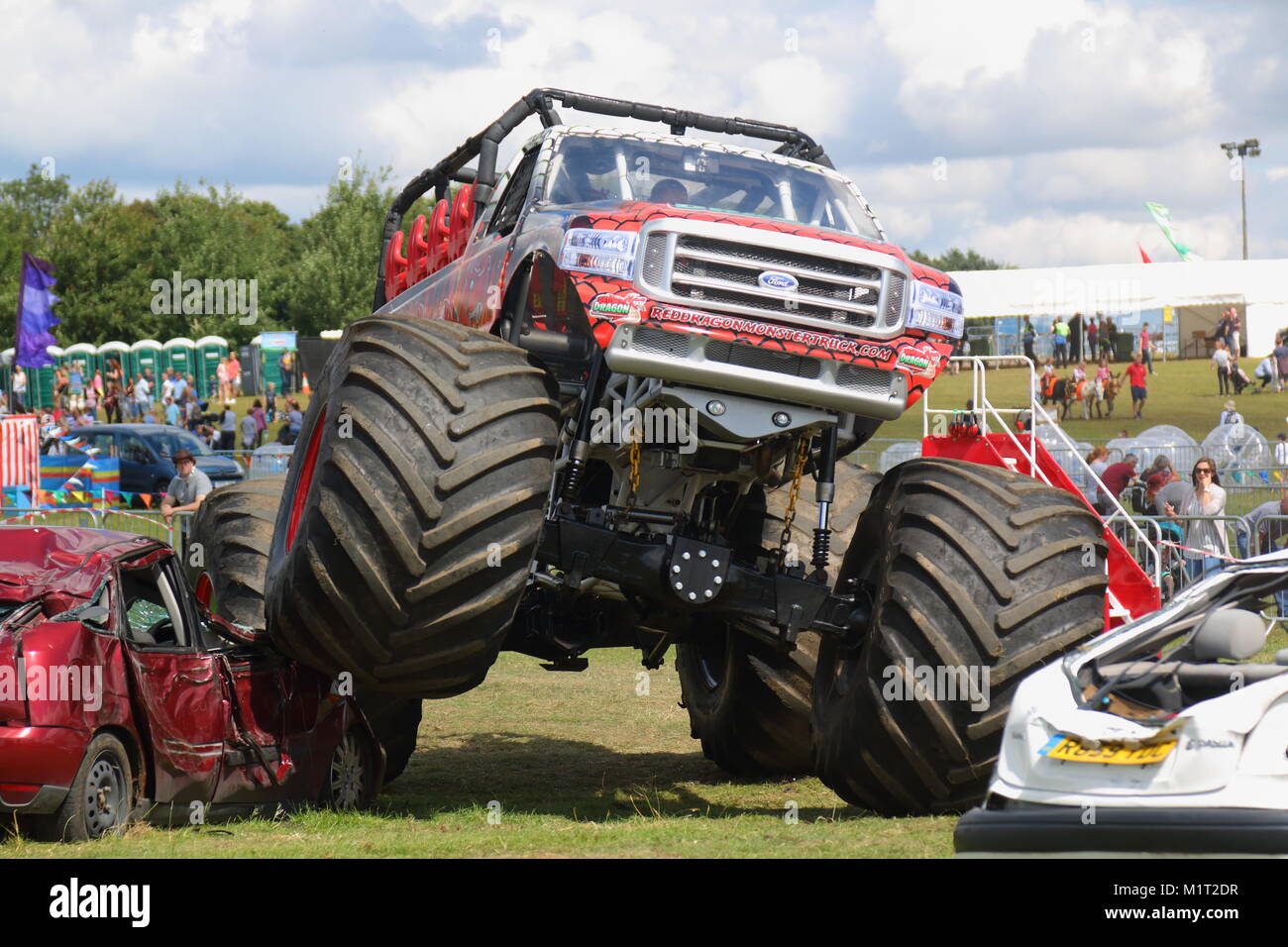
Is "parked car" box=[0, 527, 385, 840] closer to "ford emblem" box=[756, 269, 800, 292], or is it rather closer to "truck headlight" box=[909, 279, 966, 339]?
"ford emblem" box=[756, 269, 800, 292]

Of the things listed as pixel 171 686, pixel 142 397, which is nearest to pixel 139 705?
pixel 171 686

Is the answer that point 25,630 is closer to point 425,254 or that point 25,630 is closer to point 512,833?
point 512,833

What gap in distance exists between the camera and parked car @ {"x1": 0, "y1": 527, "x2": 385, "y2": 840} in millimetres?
7211

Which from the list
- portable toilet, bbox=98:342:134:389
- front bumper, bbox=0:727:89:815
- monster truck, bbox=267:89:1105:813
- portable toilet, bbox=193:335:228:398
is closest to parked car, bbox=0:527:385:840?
front bumper, bbox=0:727:89:815

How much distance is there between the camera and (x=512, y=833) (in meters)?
8.09

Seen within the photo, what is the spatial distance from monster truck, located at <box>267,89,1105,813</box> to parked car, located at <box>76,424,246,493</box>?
26693 millimetres

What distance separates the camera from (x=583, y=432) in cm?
830

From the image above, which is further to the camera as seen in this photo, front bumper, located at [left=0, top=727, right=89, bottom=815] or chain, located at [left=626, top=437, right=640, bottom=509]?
chain, located at [left=626, top=437, right=640, bottom=509]

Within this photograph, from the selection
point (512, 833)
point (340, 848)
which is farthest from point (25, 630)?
point (512, 833)

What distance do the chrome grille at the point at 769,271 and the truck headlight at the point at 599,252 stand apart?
0.22 feet

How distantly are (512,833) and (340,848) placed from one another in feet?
3.10

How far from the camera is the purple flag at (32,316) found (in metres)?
34.7

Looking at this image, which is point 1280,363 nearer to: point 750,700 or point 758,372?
point 750,700

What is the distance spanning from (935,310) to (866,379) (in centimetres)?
52
